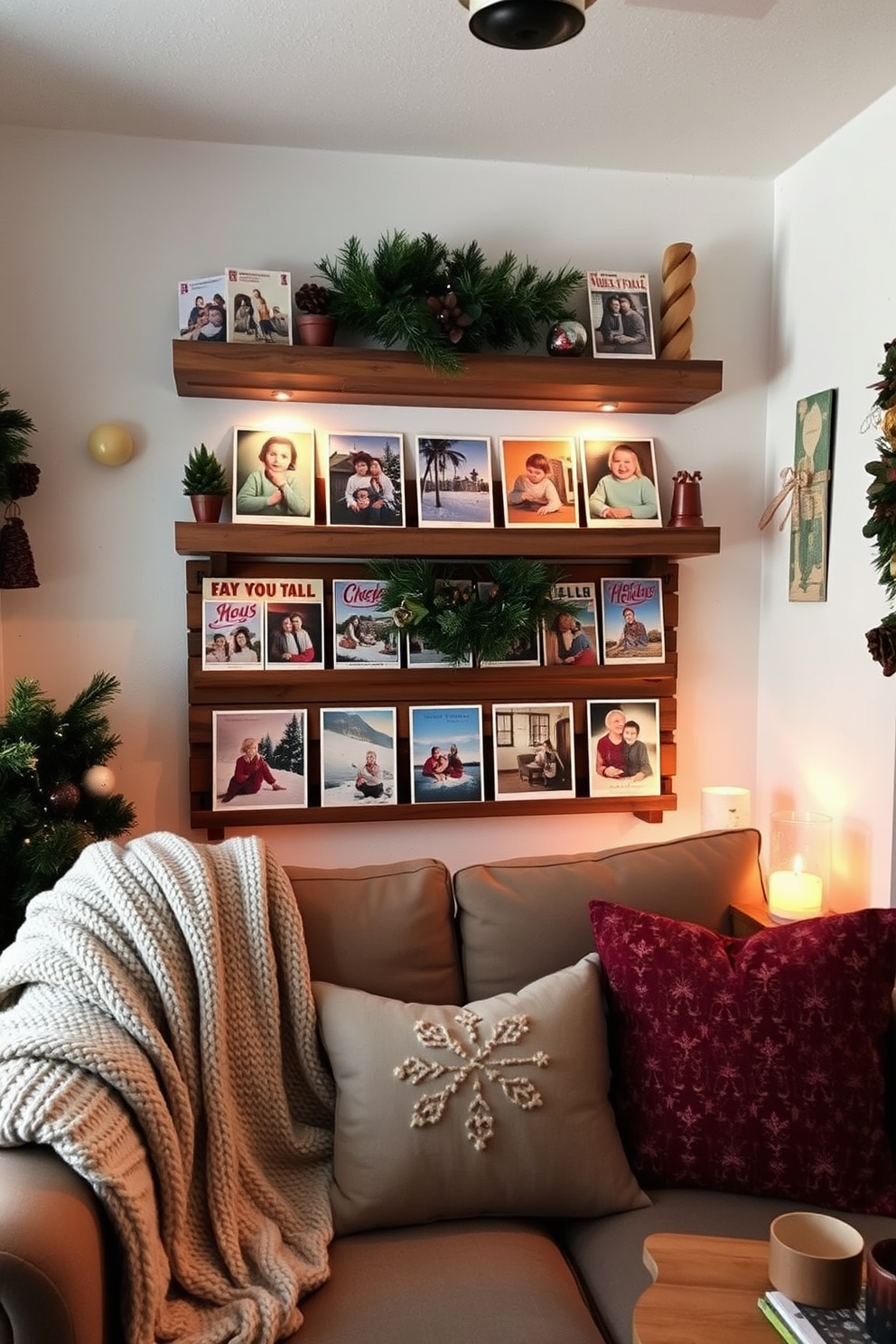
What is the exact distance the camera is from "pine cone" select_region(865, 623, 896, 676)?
5.85 feet

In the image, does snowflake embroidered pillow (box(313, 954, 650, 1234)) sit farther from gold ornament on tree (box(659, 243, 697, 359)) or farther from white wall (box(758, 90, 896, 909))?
gold ornament on tree (box(659, 243, 697, 359))

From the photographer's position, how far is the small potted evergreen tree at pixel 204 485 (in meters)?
2.37

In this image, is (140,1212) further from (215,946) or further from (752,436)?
(752,436)

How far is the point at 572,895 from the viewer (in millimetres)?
1777

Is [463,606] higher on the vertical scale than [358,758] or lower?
higher

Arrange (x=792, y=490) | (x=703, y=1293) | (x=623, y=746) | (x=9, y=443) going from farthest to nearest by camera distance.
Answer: (x=623, y=746) → (x=792, y=490) → (x=9, y=443) → (x=703, y=1293)

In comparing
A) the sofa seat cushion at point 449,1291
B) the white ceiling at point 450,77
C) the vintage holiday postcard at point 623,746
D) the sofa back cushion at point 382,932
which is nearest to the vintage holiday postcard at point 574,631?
the vintage holiday postcard at point 623,746

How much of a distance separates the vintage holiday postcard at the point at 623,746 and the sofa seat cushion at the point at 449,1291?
1335 millimetres

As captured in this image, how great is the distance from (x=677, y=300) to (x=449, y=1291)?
2.19 meters

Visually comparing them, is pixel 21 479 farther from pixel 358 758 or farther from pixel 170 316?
pixel 358 758

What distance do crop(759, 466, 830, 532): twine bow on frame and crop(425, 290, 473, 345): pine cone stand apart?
2.99ft

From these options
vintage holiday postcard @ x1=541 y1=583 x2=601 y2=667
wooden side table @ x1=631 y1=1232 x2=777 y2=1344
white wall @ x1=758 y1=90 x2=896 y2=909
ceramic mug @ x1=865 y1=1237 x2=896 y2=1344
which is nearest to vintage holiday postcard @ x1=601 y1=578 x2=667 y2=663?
vintage holiday postcard @ x1=541 y1=583 x2=601 y2=667

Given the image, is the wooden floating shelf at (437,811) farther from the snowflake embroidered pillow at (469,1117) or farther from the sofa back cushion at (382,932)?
the snowflake embroidered pillow at (469,1117)

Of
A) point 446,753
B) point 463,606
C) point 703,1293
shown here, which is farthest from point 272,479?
point 703,1293
